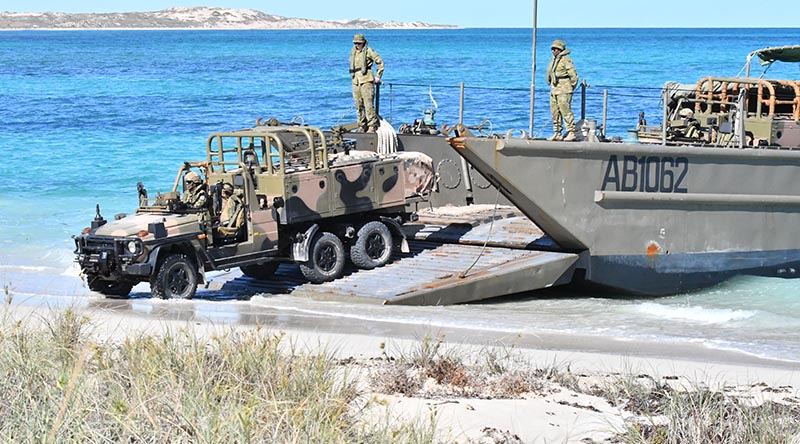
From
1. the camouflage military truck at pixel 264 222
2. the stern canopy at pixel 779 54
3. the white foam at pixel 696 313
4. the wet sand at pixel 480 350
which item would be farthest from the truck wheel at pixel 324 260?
the stern canopy at pixel 779 54

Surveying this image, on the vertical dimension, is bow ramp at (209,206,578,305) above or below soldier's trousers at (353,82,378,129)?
below

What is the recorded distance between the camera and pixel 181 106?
46812 mm

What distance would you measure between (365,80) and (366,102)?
0.31 metres

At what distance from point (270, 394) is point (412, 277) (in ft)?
20.1

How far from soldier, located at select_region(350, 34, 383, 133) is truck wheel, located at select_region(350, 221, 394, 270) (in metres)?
2.51

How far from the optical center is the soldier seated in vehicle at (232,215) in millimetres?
11977

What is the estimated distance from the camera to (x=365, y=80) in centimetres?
1509

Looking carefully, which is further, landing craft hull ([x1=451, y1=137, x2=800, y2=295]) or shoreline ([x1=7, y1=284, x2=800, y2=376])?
landing craft hull ([x1=451, y1=137, x2=800, y2=295])

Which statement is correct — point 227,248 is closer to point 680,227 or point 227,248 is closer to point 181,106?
point 680,227

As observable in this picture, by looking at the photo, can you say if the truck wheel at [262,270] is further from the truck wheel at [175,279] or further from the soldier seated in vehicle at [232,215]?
the truck wheel at [175,279]

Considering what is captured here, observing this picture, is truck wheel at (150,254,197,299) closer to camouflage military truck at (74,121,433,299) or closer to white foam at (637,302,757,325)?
camouflage military truck at (74,121,433,299)

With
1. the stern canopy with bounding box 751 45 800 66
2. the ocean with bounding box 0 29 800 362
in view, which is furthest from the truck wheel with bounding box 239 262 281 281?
the stern canopy with bounding box 751 45 800 66

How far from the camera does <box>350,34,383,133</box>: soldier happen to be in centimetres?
1509

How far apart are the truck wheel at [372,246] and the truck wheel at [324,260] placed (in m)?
0.24
